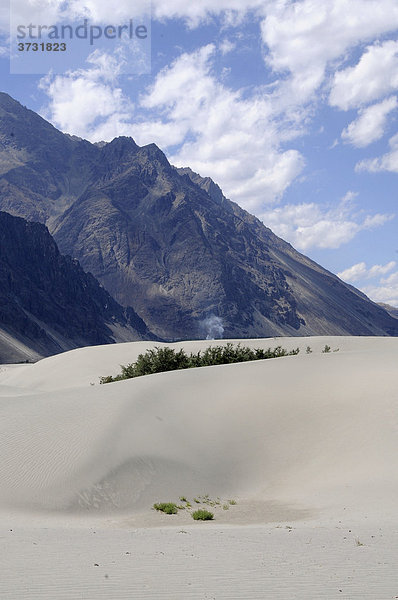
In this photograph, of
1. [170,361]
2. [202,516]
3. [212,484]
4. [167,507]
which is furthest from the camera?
[170,361]

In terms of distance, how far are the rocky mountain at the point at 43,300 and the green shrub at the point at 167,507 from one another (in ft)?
384

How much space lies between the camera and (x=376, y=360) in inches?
1166

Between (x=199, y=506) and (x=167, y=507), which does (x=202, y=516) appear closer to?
(x=167, y=507)

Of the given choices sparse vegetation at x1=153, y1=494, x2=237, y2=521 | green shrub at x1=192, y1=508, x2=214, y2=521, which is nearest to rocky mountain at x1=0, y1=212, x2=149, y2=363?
sparse vegetation at x1=153, y1=494, x2=237, y2=521

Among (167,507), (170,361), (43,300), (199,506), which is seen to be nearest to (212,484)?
(199,506)

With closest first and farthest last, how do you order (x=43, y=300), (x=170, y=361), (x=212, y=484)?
(x=212, y=484), (x=170, y=361), (x=43, y=300)

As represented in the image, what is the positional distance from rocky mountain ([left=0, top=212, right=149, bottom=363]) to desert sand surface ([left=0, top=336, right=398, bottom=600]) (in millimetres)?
110131

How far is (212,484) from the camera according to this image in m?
18.7

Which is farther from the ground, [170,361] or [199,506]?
[170,361]

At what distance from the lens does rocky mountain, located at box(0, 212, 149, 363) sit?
13900 centimetres

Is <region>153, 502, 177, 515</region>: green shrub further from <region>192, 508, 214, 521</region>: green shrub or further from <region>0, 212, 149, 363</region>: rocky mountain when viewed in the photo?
<region>0, 212, 149, 363</region>: rocky mountain

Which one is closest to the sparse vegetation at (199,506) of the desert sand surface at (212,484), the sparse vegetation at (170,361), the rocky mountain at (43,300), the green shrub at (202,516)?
the green shrub at (202,516)

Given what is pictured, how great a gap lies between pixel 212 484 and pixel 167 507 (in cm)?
286

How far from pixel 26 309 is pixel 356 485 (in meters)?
150
